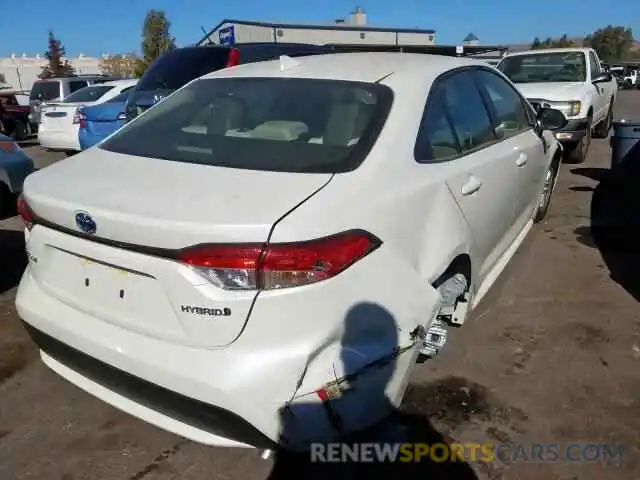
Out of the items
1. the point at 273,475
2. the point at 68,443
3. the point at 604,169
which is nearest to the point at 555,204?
the point at 604,169

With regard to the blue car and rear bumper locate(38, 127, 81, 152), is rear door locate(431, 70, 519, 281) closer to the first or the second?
the blue car

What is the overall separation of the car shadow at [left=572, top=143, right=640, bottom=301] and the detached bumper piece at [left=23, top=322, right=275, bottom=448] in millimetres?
3148

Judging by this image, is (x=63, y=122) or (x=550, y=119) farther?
(x=63, y=122)

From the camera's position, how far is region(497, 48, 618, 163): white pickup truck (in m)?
8.01

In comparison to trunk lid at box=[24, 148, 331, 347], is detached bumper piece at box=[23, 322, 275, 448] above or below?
below

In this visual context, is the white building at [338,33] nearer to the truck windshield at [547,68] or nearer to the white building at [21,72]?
the truck windshield at [547,68]

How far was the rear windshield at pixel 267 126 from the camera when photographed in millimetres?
2346

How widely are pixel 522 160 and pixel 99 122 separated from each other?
719 centimetres

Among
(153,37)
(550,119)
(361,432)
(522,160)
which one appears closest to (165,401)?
(361,432)

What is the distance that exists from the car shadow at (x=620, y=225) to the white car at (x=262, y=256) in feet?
7.24

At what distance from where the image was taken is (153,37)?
36.4 m

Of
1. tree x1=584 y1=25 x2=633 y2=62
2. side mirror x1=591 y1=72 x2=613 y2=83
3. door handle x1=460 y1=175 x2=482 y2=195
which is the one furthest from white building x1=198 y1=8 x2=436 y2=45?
tree x1=584 y1=25 x2=633 y2=62

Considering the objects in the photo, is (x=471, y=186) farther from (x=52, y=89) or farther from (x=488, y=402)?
(x=52, y=89)

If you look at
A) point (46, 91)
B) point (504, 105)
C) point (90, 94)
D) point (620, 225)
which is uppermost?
point (504, 105)
